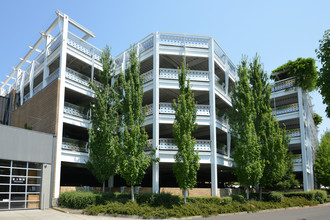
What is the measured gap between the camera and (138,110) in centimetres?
2042

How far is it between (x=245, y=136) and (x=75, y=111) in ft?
46.6

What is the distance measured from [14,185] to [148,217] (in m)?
8.93

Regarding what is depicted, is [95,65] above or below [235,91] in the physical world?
above

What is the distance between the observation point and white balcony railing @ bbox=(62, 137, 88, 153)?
70.3 ft

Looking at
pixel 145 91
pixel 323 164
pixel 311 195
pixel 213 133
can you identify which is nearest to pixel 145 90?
pixel 145 91

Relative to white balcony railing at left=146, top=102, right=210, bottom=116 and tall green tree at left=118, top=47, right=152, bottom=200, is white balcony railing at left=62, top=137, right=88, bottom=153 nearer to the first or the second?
tall green tree at left=118, top=47, right=152, bottom=200

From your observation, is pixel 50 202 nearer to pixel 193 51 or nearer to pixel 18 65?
pixel 193 51

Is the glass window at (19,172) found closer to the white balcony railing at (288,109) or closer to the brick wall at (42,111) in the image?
the brick wall at (42,111)

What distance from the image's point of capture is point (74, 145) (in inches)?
869

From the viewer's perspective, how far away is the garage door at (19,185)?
1708 cm

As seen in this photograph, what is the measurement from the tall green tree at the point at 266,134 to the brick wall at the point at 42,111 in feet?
55.7

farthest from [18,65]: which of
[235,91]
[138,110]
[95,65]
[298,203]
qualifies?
[298,203]

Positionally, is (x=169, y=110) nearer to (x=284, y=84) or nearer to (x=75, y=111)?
(x=75, y=111)

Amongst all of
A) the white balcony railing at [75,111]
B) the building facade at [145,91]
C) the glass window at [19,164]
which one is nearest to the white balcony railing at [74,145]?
the building facade at [145,91]
